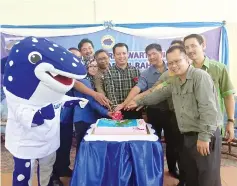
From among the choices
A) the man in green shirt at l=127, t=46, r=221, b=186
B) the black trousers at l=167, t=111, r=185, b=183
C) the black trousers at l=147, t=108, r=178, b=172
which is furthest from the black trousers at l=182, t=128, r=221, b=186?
the black trousers at l=147, t=108, r=178, b=172

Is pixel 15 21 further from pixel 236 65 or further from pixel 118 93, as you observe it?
pixel 236 65

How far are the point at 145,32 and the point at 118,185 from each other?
8.24 feet

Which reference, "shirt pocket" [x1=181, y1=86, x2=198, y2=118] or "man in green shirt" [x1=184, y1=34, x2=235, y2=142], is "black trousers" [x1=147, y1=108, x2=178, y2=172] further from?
"shirt pocket" [x1=181, y1=86, x2=198, y2=118]

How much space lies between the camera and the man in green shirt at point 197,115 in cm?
160

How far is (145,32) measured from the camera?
12.3 ft

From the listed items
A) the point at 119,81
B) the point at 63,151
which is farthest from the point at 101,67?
the point at 63,151

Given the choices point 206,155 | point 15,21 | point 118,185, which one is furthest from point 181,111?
point 15,21

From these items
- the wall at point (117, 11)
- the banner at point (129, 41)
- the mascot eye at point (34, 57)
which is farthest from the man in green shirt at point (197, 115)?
the wall at point (117, 11)

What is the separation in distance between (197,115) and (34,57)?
1.09 meters

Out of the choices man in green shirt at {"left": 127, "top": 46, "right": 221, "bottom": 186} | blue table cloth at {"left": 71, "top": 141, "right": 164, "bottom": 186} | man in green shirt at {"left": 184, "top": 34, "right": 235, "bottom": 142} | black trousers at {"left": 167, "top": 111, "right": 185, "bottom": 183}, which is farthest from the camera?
black trousers at {"left": 167, "top": 111, "right": 185, "bottom": 183}

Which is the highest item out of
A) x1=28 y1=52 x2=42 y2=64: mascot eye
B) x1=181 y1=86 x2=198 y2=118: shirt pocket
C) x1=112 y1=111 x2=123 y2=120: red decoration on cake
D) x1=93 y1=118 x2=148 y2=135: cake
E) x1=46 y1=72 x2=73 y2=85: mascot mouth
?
x1=28 y1=52 x2=42 y2=64: mascot eye

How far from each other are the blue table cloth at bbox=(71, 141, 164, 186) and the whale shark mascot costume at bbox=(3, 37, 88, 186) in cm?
31

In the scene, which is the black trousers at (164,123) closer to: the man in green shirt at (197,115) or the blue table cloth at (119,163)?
the man in green shirt at (197,115)

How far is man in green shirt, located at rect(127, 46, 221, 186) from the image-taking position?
5.25ft
